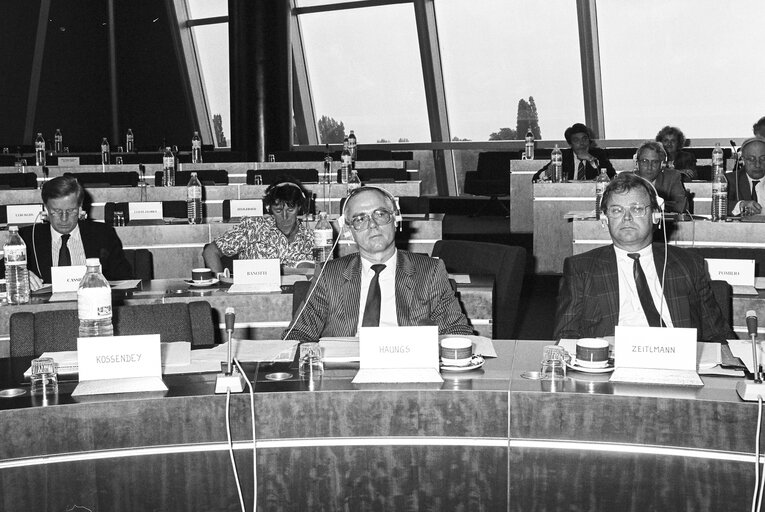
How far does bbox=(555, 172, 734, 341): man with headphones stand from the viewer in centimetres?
298

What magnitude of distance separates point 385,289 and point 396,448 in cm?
100

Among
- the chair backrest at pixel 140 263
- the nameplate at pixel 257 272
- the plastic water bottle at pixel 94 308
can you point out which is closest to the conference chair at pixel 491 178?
the chair backrest at pixel 140 263

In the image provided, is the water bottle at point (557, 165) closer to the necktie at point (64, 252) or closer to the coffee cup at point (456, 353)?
the necktie at point (64, 252)

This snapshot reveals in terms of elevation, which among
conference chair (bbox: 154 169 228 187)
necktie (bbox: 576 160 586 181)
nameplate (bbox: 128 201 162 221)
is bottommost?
nameplate (bbox: 128 201 162 221)

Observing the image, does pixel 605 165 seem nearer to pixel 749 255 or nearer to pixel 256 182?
pixel 256 182

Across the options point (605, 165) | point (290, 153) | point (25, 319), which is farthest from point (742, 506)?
point (290, 153)

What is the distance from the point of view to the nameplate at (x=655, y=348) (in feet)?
6.93

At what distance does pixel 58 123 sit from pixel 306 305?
35.3 ft

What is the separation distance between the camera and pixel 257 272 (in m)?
3.84

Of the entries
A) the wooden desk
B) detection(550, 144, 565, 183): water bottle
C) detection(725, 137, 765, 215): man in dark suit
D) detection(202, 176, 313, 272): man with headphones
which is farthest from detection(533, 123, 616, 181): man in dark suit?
the wooden desk

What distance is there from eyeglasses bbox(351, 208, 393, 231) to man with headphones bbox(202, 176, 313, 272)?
1.64 metres

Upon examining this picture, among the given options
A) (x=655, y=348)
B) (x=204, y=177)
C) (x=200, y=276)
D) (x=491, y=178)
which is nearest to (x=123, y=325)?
(x=200, y=276)

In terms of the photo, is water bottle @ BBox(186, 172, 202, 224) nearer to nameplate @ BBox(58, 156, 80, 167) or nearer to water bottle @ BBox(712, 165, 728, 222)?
water bottle @ BBox(712, 165, 728, 222)

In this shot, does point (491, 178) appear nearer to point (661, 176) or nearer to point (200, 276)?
point (661, 176)
